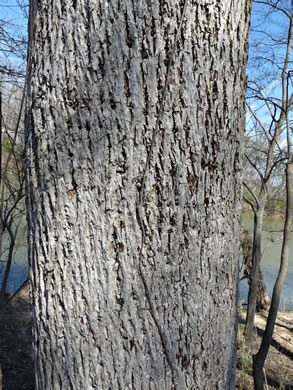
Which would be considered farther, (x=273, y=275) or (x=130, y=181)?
(x=273, y=275)

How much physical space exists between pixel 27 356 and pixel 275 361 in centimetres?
331

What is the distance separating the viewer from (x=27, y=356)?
4.05 m

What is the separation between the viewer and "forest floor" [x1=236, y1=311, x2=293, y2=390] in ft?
12.6

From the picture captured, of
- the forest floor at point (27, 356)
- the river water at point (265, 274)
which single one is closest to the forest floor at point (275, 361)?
the forest floor at point (27, 356)

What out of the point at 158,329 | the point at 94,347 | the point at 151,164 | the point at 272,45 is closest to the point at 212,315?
the point at 158,329

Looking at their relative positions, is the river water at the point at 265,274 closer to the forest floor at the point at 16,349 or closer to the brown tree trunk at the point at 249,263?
the brown tree trunk at the point at 249,263

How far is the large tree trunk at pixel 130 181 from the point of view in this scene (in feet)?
2.73

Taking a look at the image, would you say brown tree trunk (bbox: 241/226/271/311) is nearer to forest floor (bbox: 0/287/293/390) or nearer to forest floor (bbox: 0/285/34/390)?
forest floor (bbox: 0/287/293/390)

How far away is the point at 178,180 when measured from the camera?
2.80 feet

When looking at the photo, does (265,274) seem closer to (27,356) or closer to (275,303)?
(275,303)

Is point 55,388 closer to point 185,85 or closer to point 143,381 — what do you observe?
point 143,381

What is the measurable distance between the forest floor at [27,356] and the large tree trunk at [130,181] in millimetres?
3171

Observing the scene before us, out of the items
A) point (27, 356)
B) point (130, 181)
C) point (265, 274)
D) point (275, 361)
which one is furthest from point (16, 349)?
point (265, 274)

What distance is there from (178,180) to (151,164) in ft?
0.27
